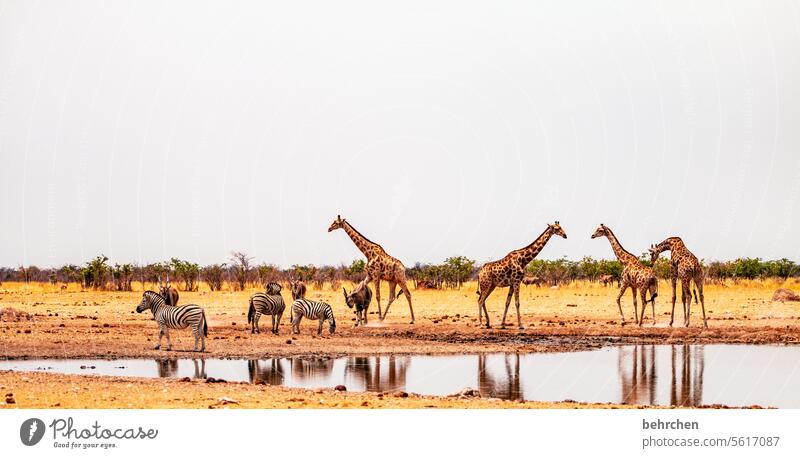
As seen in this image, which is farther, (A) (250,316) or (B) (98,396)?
(A) (250,316)

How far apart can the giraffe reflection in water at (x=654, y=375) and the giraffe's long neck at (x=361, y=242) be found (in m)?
9.53

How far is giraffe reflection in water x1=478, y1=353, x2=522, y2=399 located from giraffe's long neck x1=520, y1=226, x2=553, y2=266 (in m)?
8.10

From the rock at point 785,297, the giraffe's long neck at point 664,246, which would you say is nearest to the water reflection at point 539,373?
the giraffe's long neck at point 664,246

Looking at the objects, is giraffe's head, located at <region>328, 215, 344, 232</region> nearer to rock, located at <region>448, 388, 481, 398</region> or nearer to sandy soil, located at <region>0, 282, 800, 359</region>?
sandy soil, located at <region>0, 282, 800, 359</region>

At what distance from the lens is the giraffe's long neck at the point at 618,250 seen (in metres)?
31.7

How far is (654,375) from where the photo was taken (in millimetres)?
19812

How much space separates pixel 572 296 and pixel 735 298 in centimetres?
665

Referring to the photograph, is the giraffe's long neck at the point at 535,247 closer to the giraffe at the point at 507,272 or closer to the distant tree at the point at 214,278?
the giraffe at the point at 507,272

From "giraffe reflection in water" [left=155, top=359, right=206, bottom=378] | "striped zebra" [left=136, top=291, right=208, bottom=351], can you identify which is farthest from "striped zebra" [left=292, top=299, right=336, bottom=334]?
"giraffe reflection in water" [left=155, top=359, right=206, bottom=378]
